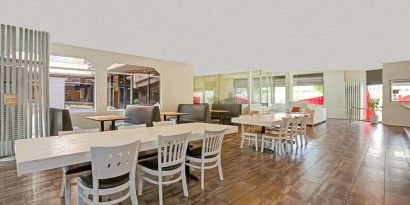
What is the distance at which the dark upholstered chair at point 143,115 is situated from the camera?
580 cm

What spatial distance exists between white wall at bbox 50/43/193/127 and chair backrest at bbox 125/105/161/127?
77 cm

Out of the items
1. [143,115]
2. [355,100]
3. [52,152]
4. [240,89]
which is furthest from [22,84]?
[355,100]

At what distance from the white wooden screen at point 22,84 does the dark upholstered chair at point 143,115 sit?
2.08 meters

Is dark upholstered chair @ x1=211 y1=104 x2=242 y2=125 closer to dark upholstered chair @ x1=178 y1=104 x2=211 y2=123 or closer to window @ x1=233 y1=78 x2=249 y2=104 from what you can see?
dark upholstered chair @ x1=178 y1=104 x2=211 y2=123

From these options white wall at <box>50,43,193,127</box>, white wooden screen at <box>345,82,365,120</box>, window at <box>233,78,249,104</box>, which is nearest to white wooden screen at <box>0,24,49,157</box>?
white wall at <box>50,43,193,127</box>

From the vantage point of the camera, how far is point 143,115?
5965mm

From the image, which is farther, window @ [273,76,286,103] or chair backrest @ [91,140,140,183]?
window @ [273,76,286,103]

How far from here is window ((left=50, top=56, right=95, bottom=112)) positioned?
5.95 meters

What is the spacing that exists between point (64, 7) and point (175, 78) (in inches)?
195

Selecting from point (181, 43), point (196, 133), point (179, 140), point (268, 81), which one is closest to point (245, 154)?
point (196, 133)

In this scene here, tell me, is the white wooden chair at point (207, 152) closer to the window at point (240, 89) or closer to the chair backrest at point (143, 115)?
the chair backrest at point (143, 115)

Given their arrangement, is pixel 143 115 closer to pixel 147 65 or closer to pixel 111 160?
pixel 147 65

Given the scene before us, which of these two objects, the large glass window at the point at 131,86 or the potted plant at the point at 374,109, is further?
the potted plant at the point at 374,109

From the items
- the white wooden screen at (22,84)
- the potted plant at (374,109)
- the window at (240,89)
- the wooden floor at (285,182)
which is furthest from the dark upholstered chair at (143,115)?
the potted plant at (374,109)
